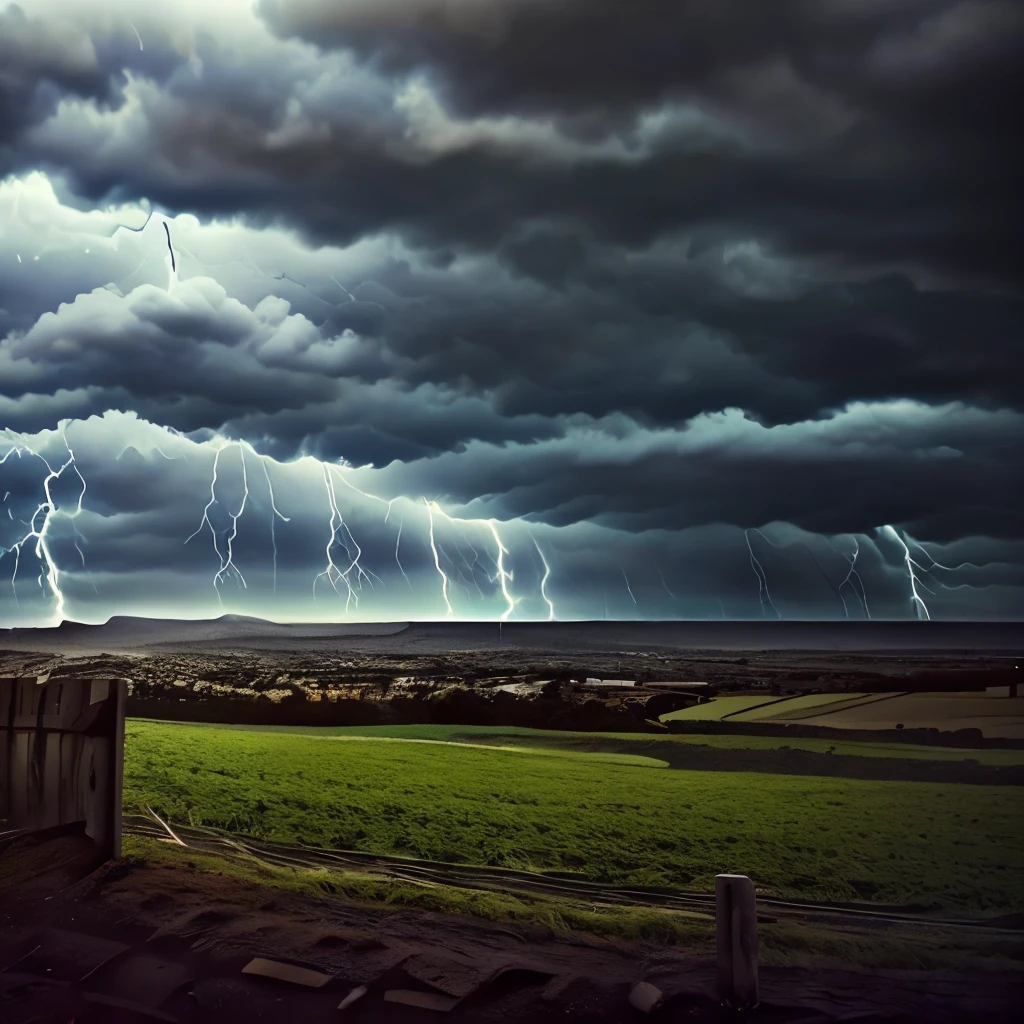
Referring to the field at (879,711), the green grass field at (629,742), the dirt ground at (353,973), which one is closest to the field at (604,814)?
the green grass field at (629,742)

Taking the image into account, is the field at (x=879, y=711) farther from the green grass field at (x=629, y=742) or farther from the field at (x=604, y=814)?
the field at (x=604, y=814)

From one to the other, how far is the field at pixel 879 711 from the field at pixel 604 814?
1.36m

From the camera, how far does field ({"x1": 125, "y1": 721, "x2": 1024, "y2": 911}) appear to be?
8312 mm

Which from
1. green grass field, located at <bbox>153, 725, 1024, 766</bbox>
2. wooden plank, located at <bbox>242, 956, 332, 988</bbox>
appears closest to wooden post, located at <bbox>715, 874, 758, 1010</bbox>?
wooden plank, located at <bbox>242, 956, 332, 988</bbox>

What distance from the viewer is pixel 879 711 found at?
1195 cm

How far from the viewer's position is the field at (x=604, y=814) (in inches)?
327

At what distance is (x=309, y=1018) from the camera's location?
5547mm

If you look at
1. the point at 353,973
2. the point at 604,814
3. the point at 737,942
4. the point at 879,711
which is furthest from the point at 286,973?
the point at 879,711

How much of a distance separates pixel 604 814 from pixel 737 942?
506cm

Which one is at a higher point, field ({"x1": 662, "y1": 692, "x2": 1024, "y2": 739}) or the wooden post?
field ({"x1": 662, "y1": 692, "x2": 1024, "y2": 739})

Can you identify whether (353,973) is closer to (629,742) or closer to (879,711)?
(629,742)

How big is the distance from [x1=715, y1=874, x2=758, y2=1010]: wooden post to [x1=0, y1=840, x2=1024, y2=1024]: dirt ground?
0.53ft

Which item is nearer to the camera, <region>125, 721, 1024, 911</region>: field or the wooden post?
the wooden post

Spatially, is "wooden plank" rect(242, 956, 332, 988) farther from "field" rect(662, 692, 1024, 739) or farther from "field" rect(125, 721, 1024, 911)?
"field" rect(662, 692, 1024, 739)
